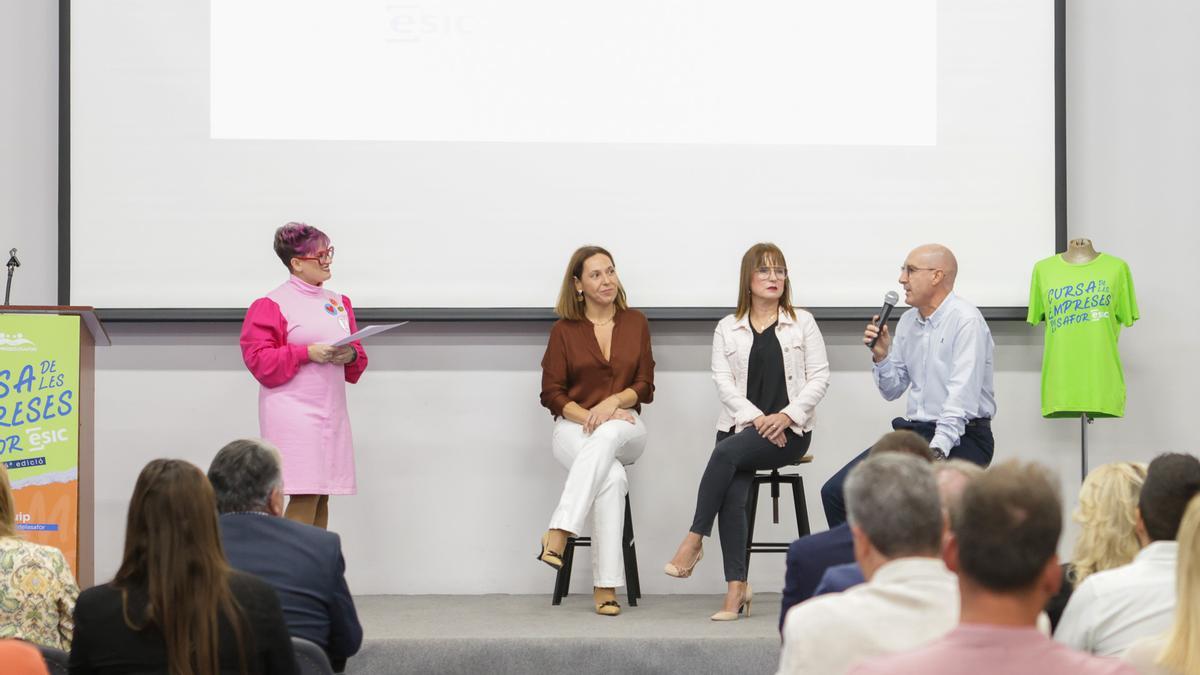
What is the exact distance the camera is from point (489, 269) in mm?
5004

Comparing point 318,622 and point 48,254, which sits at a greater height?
point 48,254

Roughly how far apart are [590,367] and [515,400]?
2.00 feet

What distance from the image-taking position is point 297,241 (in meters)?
4.29

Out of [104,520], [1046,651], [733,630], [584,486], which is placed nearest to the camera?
[1046,651]

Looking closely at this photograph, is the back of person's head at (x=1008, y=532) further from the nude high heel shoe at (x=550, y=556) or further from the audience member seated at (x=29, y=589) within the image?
the nude high heel shoe at (x=550, y=556)

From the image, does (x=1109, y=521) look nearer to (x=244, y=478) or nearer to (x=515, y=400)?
(x=244, y=478)

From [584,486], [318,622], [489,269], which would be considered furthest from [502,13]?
[318,622]

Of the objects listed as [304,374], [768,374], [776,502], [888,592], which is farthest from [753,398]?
[888,592]

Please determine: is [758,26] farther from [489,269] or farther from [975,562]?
[975,562]

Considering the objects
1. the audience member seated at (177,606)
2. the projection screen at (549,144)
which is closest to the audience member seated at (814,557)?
the audience member seated at (177,606)

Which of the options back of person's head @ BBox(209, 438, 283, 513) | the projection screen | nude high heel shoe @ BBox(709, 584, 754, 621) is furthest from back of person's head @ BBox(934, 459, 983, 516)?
the projection screen

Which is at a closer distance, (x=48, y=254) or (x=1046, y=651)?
(x=1046, y=651)

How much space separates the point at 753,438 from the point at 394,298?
162cm

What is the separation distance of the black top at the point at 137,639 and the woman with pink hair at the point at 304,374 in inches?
84.9
